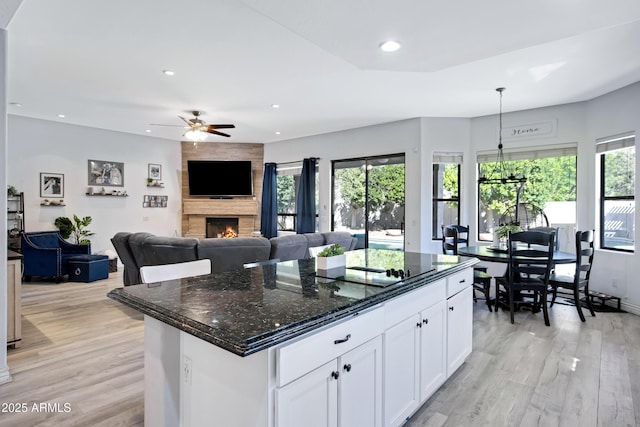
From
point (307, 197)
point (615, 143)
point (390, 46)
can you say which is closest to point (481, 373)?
point (390, 46)

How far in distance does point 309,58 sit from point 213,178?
218 inches

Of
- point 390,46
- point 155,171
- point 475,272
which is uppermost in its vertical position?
point 390,46

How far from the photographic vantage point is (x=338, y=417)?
156 cm

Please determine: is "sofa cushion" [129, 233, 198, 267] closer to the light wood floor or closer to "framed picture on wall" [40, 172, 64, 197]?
the light wood floor

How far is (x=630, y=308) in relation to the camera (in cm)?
462

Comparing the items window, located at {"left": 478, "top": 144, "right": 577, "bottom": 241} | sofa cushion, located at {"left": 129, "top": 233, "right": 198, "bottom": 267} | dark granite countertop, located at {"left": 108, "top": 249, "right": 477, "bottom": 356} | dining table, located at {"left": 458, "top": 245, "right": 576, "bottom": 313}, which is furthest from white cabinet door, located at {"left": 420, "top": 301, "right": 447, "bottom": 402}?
window, located at {"left": 478, "top": 144, "right": 577, "bottom": 241}

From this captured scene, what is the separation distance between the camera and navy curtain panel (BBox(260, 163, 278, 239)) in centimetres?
872

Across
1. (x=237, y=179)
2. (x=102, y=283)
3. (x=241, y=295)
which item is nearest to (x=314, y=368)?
(x=241, y=295)

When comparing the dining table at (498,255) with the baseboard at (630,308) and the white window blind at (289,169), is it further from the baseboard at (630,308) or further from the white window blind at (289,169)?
the white window blind at (289,169)

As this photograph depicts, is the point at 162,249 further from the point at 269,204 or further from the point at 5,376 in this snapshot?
the point at 269,204

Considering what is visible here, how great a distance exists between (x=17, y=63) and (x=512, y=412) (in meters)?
5.76

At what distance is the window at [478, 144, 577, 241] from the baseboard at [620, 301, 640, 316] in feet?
3.68

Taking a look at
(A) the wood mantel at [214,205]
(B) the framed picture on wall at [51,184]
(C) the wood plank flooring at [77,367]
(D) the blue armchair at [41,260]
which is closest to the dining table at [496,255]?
(C) the wood plank flooring at [77,367]

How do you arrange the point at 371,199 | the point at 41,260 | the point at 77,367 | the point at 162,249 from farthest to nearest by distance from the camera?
the point at 371,199 < the point at 41,260 < the point at 162,249 < the point at 77,367
